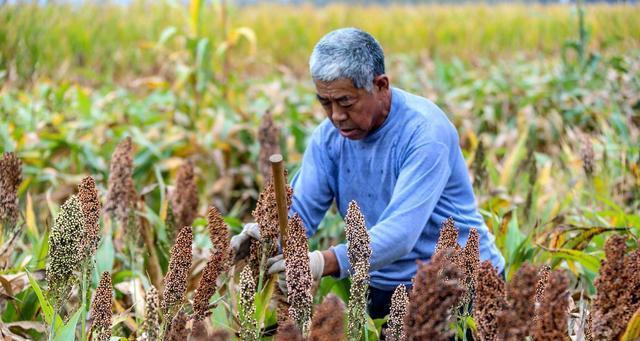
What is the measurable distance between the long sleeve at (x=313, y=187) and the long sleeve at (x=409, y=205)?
359 millimetres

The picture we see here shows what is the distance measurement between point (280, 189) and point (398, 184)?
547 millimetres

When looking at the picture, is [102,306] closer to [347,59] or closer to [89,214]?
[89,214]

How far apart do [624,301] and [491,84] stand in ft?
19.5

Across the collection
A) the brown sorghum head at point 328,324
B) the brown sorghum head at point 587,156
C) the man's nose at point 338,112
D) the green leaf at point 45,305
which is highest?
the man's nose at point 338,112

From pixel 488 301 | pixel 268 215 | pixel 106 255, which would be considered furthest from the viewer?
pixel 106 255

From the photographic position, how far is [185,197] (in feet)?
9.16

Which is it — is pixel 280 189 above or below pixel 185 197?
above

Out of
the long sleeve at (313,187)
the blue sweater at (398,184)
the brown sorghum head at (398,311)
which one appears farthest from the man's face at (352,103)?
the brown sorghum head at (398,311)

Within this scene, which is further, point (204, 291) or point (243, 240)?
point (243, 240)

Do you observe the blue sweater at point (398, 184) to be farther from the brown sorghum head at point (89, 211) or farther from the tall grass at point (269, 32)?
the tall grass at point (269, 32)

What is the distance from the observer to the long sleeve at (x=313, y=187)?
271cm

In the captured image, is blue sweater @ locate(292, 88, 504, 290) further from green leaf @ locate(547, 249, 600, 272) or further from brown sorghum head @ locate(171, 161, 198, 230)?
brown sorghum head @ locate(171, 161, 198, 230)

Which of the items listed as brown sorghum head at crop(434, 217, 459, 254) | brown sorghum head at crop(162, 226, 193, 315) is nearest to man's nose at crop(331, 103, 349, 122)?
brown sorghum head at crop(434, 217, 459, 254)

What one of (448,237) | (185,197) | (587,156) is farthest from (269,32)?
(448,237)
